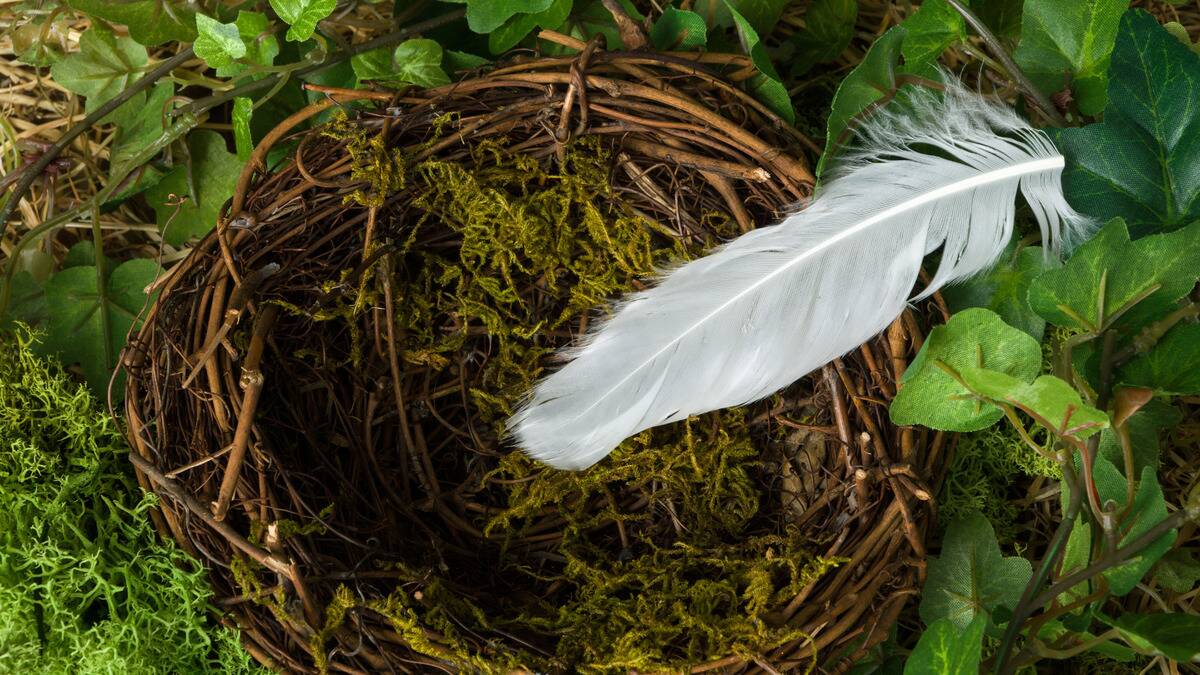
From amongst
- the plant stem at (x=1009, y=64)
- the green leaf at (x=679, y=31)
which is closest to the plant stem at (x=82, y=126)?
the green leaf at (x=679, y=31)

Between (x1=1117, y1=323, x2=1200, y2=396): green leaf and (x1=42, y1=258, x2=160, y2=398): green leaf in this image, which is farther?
(x1=42, y1=258, x2=160, y2=398): green leaf

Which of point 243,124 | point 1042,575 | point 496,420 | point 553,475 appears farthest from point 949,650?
point 243,124

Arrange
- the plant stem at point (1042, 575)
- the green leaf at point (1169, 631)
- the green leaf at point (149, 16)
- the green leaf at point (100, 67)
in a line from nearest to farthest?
the green leaf at point (1169, 631) → the plant stem at point (1042, 575) → the green leaf at point (149, 16) → the green leaf at point (100, 67)

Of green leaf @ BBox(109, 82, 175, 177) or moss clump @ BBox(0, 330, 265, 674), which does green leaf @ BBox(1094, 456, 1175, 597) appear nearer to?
moss clump @ BBox(0, 330, 265, 674)

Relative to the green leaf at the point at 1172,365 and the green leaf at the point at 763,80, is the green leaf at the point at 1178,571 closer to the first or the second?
the green leaf at the point at 1172,365

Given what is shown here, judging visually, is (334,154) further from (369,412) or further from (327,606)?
(327,606)

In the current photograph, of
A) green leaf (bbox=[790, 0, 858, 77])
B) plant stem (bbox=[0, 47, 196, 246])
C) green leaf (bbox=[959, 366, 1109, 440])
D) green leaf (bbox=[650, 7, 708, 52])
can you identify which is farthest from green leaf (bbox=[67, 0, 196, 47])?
green leaf (bbox=[959, 366, 1109, 440])
